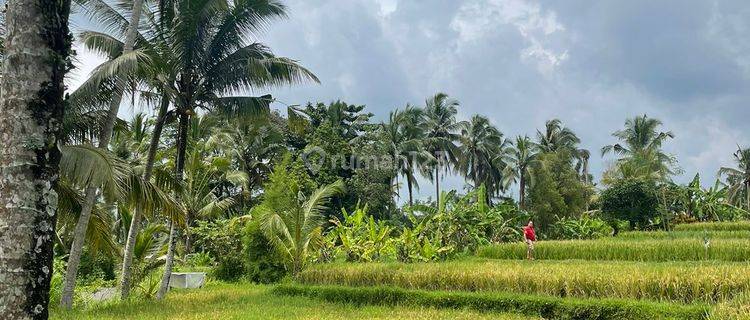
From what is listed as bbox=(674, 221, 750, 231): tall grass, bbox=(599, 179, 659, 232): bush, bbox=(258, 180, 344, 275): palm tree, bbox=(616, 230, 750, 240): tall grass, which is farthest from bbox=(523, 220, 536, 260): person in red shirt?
bbox=(674, 221, 750, 231): tall grass

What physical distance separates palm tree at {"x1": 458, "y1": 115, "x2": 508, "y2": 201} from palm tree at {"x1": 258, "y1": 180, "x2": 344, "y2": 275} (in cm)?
2414

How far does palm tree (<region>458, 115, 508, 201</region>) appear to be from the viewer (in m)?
39.9

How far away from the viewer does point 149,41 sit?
12.5 metres

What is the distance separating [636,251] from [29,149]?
1511 cm

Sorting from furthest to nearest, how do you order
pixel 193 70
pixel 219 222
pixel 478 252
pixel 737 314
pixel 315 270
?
pixel 219 222, pixel 478 252, pixel 315 270, pixel 193 70, pixel 737 314

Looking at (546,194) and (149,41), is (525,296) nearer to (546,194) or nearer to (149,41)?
(149,41)

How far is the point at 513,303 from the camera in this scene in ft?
32.9

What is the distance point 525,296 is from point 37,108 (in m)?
8.57

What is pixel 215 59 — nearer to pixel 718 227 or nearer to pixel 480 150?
pixel 718 227

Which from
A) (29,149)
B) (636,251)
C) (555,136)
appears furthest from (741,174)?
(29,149)

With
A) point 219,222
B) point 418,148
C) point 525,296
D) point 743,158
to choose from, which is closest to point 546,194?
point 418,148

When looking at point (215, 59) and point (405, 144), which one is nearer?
point (215, 59)

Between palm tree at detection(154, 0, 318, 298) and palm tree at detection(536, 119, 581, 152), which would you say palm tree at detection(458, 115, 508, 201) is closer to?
palm tree at detection(536, 119, 581, 152)

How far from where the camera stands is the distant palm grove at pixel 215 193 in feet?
10.8
